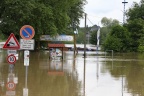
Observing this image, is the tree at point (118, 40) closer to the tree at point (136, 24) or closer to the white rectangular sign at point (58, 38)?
the tree at point (136, 24)

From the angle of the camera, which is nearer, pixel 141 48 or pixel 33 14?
pixel 33 14

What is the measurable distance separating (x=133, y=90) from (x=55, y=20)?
2754 cm

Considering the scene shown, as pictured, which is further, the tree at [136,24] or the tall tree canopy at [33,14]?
the tree at [136,24]

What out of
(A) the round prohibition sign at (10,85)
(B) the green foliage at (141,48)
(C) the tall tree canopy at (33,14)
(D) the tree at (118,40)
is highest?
(C) the tall tree canopy at (33,14)

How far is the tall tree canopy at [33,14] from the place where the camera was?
1230 inches

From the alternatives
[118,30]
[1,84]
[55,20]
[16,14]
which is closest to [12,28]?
[16,14]

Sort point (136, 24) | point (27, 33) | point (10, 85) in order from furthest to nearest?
point (136, 24) < point (10, 85) < point (27, 33)

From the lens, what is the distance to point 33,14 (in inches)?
1346

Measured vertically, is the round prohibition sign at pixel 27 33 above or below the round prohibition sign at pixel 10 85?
above

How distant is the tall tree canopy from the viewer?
103 ft

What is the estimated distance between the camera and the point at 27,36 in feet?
45.1

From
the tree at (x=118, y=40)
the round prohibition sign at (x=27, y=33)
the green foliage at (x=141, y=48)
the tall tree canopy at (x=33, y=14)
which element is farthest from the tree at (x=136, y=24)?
→ the round prohibition sign at (x=27, y=33)

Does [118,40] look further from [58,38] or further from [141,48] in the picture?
[58,38]

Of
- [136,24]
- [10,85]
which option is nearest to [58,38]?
[136,24]
